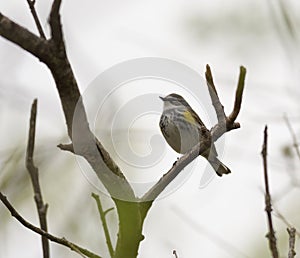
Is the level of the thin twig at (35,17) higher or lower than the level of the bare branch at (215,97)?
lower

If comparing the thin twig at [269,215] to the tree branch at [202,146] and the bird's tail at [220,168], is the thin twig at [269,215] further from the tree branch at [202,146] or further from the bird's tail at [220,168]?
the bird's tail at [220,168]

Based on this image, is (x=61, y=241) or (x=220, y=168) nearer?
Result: (x=61, y=241)

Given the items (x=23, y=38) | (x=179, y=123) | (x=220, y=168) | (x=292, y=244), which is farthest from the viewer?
(x=179, y=123)

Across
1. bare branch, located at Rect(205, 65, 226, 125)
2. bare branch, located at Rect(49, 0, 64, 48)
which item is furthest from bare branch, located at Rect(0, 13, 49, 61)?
bare branch, located at Rect(205, 65, 226, 125)

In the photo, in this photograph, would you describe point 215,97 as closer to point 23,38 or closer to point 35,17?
point 35,17

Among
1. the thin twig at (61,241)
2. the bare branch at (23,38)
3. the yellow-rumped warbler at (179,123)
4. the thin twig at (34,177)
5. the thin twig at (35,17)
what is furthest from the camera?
the yellow-rumped warbler at (179,123)

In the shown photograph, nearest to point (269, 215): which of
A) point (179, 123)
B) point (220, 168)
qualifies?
point (220, 168)

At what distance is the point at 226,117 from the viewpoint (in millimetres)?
1887

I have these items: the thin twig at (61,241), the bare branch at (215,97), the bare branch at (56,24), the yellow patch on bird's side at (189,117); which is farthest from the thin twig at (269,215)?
the yellow patch on bird's side at (189,117)

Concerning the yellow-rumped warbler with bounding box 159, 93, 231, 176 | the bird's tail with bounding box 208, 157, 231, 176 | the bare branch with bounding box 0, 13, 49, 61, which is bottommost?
the bare branch with bounding box 0, 13, 49, 61

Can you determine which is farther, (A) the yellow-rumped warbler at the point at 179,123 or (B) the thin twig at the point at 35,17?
(A) the yellow-rumped warbler at the point at 179,123

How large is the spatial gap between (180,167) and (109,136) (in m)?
1.60

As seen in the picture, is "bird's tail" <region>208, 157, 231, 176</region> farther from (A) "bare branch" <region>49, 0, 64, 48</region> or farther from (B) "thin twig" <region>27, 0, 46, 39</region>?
(A) "bare branch" <region>49, 0, 64, 48</region>

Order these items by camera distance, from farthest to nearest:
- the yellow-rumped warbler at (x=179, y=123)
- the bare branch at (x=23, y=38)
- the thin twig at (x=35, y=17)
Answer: the yellow-rumped warbler at (x=179, y=123) → the thin twig at (x=35, y=17) → the bare branch at (x=23, y=38)
